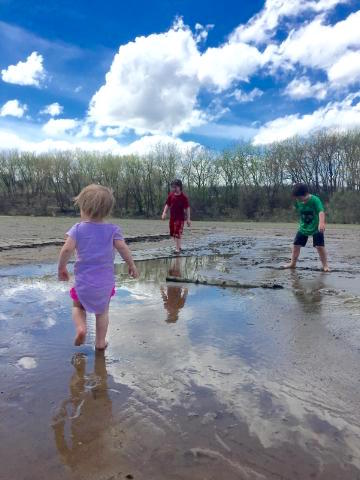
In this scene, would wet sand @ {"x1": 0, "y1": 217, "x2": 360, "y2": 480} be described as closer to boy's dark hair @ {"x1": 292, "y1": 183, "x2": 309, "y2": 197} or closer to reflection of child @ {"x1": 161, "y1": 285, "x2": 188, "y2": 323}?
reflection of child @ {"x1": 161, "y1": 285, "x2": 188, "y2": 323}

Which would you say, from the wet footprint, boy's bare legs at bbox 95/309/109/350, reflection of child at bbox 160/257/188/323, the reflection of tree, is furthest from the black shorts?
the wet footprint

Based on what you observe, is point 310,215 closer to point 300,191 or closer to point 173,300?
point 300,191

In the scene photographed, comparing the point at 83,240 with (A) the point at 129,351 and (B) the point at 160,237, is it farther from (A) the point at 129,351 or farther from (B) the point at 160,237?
(B) the point at 160,237

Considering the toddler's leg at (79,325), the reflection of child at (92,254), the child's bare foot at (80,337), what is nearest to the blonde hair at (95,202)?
the reflection of child at (92,254)

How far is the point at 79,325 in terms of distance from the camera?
3.49 m

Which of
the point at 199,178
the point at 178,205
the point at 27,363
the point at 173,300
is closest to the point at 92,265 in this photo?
the point at 27,363

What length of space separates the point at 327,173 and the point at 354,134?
657 cm

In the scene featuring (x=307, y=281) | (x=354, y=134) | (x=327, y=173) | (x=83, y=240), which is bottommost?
(x=307, y=281)

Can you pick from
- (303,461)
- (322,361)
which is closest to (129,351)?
(322,361)

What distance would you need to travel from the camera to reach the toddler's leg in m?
3.40

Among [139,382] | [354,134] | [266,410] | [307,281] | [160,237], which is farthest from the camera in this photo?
[354,134]

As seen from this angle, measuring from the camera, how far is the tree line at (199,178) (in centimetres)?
5984

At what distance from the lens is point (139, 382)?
2752mm

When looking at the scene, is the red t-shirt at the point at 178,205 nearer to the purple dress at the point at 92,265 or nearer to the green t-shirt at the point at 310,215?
the green t-shirt at the point at 310,215
